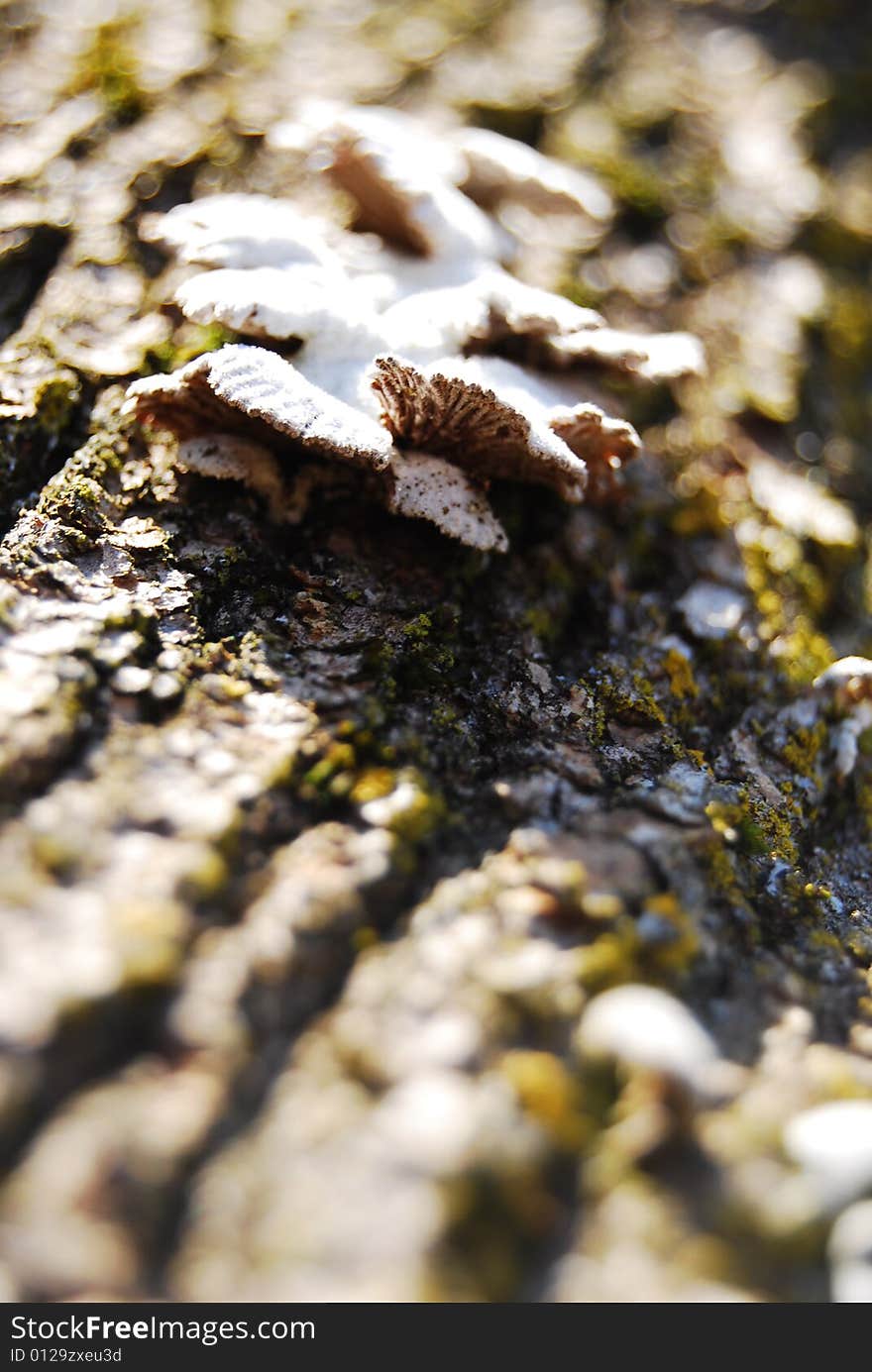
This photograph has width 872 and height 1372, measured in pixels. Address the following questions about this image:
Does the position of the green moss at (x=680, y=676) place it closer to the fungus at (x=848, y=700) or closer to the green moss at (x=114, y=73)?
the fungus at (x=848, y=700)

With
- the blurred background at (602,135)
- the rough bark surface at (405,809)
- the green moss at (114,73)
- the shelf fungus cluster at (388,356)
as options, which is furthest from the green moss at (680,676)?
the green moss at (114,73)

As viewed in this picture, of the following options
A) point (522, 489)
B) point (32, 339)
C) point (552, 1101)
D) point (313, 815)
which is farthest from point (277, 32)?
point (552, 1101)

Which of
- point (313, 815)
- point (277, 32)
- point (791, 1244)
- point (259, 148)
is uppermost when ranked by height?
point (277, 32)

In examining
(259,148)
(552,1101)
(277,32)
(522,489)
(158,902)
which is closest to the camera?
(552,1101)

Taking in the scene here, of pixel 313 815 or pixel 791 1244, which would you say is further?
pixel 313 815

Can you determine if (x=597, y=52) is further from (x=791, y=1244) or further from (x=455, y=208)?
(x=791, y=1244)

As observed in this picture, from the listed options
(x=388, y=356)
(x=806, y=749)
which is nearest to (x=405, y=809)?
(x=388, y=356)
